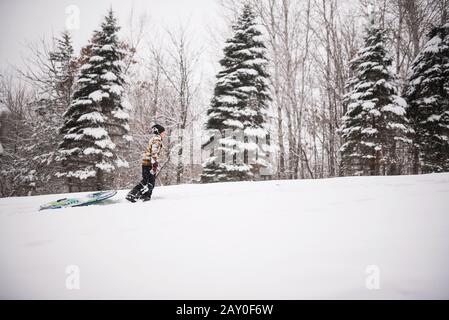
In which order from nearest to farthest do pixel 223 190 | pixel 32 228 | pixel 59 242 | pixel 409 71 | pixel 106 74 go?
pixel 59 242
pixel 32 228
pixel 223 190
pixel 106 74
pixel 409 71

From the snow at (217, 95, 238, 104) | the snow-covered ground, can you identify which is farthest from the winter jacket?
the snow at (217, 95, 238, 104)

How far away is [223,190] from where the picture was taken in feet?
25.6

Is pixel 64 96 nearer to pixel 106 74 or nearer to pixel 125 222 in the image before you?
pixel 106 74

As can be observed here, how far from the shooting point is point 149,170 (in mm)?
6719

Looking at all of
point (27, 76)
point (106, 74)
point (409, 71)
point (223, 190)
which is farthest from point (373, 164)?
point (27, 76)

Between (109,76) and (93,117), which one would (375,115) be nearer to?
(109,76)

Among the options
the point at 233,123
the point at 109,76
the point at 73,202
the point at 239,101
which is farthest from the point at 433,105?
the point at 109,76

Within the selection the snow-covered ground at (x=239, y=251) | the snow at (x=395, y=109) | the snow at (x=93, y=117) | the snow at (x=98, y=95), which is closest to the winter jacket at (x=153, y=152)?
the snow-covered ground at (x=239, y=251)

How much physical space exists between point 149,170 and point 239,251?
434 cm

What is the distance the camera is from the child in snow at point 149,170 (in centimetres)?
662

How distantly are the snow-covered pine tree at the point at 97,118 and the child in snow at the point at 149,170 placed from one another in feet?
30.5
